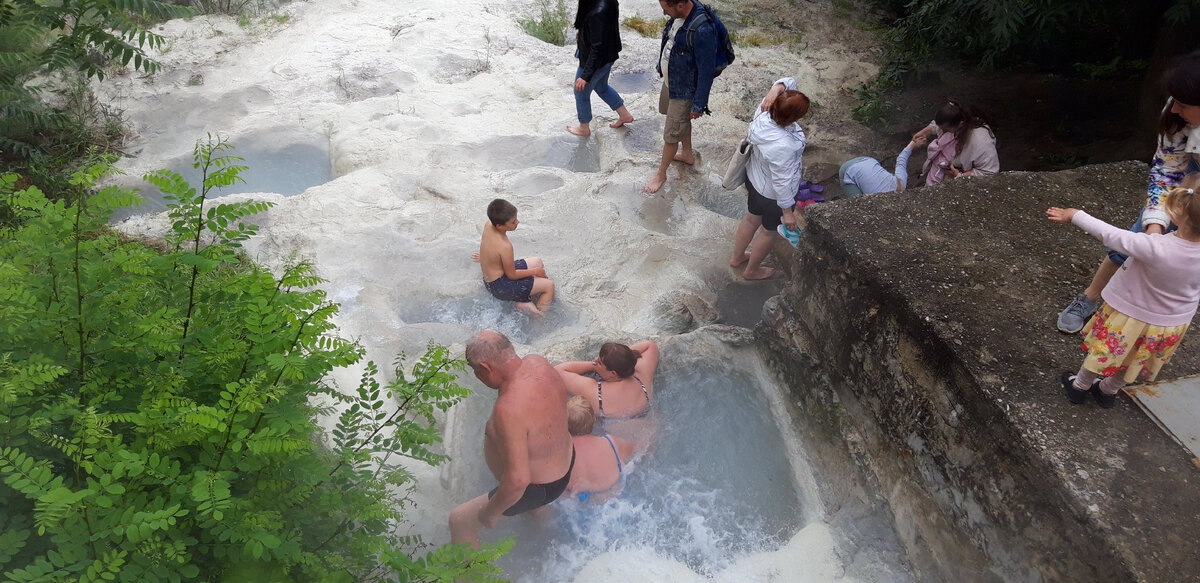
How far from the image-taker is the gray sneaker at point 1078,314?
3236 millimetres

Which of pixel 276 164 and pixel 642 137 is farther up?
pixel 642 137

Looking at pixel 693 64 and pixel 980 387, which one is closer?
pixel 980 387

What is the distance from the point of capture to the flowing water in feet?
12.0

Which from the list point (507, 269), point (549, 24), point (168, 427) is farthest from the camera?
point (549, 24)

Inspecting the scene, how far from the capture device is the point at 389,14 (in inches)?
339

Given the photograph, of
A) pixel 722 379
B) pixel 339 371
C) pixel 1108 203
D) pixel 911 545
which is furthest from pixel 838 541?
pixel 339 371

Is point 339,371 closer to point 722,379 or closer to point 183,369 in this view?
point 183,369

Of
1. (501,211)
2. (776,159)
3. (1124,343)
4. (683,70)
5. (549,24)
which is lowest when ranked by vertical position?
(501,211)

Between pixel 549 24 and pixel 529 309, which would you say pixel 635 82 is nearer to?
pixel 549 24

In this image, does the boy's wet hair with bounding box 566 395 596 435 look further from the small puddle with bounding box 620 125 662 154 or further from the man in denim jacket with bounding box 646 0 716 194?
the small puddle with bounding box 620 125 662 154

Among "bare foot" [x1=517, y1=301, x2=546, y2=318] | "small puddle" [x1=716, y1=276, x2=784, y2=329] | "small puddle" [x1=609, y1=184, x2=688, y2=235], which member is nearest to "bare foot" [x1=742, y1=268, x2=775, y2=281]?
"small puddle" [x1=716, y1=276, x2=784, y2=329]

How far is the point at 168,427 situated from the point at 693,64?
14.5 feet

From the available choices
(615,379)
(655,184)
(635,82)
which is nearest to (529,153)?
(655,184)

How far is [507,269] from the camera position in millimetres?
4750
